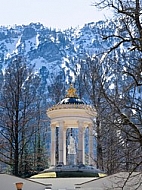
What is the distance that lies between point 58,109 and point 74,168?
11.9 feet

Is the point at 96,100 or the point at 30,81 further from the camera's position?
the point at 30,81

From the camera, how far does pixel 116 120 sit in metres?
16.5

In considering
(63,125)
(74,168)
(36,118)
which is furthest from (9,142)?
(74,168)

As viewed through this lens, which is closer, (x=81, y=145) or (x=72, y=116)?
(x=72, y=116)

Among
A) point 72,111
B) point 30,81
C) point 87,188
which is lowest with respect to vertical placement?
point 87,188

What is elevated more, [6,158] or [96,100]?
[96,100]

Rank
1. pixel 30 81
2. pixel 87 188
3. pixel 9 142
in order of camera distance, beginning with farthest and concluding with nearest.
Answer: pixel 30 81, pixel 9 142, pixel 87 188

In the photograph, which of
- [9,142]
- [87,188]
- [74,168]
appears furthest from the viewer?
[9,142]

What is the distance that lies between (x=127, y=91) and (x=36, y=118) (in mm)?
24559

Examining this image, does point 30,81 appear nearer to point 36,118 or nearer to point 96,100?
point 36,118

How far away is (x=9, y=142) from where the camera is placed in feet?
117

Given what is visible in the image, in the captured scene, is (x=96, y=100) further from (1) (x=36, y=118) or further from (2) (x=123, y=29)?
(2) (x=123, y=29)

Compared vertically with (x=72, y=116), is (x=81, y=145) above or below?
below

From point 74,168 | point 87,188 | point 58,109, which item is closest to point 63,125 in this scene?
point 58,109
